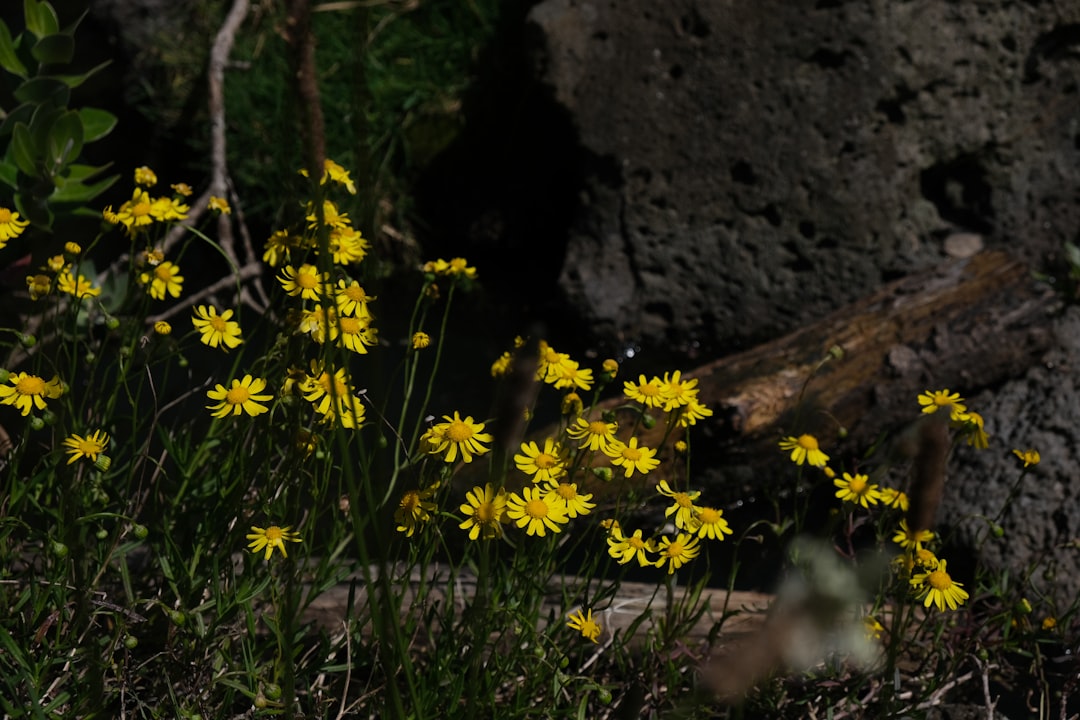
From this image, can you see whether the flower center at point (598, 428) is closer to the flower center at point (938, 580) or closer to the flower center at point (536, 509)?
the flower center at point (536, 509)

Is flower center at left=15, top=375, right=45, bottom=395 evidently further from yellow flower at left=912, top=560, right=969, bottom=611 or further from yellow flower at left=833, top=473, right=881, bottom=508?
yellow flower at left=912, top=560, right=969, bottom=611

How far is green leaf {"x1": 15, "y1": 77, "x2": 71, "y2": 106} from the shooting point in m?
2.65

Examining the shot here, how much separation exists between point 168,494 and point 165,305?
1.58 meters

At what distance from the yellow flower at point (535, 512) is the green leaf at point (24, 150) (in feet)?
4.97

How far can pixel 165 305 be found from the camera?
371cm

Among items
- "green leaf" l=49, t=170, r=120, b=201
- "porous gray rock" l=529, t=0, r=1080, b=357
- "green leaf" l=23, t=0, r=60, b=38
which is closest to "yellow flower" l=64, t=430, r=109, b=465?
"green leaf" l=49, t=170, r=120, b=201

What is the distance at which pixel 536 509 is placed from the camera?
1.72 m

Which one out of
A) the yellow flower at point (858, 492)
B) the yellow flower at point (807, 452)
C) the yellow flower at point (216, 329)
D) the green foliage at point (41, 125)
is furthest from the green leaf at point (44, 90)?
the yellow flower at point (858, 492)

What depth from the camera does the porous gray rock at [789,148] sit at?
3.46 meters

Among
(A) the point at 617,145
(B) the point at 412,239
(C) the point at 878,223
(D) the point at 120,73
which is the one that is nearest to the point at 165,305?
(B) the point at 412,239

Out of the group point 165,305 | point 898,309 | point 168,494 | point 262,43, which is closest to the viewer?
point 168,494

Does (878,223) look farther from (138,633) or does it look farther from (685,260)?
(138,633)

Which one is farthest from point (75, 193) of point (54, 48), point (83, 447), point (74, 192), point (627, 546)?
point (627, 546)

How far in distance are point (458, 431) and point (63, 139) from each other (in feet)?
4.70
